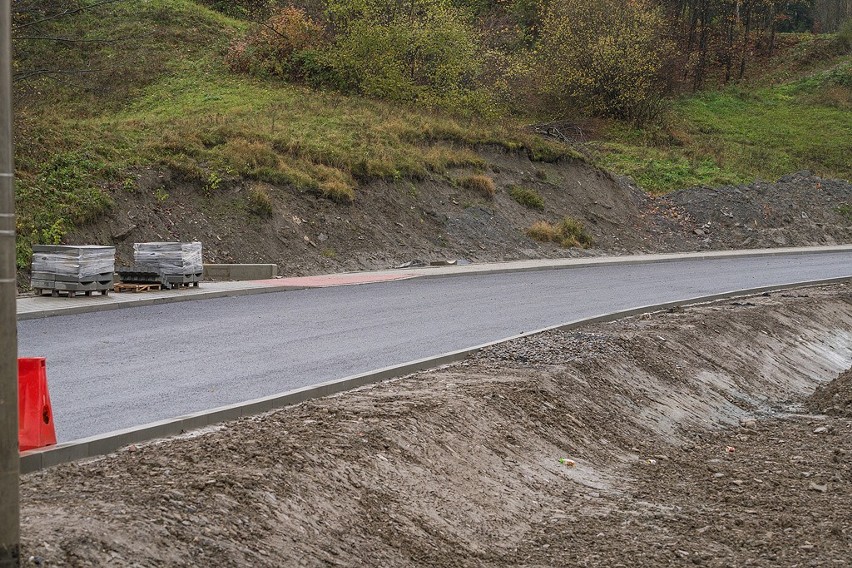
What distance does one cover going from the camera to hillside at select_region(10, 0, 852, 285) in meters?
24.5

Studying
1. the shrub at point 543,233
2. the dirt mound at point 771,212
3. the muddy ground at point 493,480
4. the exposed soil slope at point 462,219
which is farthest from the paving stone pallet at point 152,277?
the dirt mound at point 771,212

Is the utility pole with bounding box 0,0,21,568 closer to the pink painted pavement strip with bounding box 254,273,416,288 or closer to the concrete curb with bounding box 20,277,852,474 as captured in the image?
the concrete curb with bounding box 20,277,852,474

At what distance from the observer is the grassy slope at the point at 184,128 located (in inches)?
945

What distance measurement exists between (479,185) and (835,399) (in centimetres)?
2057

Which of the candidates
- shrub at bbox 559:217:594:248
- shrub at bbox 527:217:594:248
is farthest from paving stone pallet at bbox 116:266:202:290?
shrub at bbox 559:217:594:248

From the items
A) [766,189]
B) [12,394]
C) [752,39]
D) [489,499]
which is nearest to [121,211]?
[489,499]

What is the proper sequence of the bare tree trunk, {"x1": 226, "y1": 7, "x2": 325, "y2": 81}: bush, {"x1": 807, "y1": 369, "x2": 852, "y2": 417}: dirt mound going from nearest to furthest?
{"x1": 807, "y1": 369, "x2": 852, "y2": 417}: dirt mound → {"x1": 226, "y1": 7, "x2": 325, "y2": 81}: bush → the bare tree trunk

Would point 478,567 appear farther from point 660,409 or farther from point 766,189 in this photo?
point 766,189

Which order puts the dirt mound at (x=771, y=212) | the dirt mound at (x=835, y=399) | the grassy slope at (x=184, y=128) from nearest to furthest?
the dirt mound at (x=835, y=399)
the grassy slope at (x=184, y=128)
the dirt mound at (x=771, y=212)

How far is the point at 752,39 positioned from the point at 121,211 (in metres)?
61.2

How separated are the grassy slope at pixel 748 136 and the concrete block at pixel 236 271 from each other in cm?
2259

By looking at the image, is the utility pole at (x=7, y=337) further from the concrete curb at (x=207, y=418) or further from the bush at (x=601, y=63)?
the bush at (x=601, y=63)

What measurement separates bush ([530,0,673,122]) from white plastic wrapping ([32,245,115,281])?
115 ft

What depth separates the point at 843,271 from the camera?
96.5 feet
